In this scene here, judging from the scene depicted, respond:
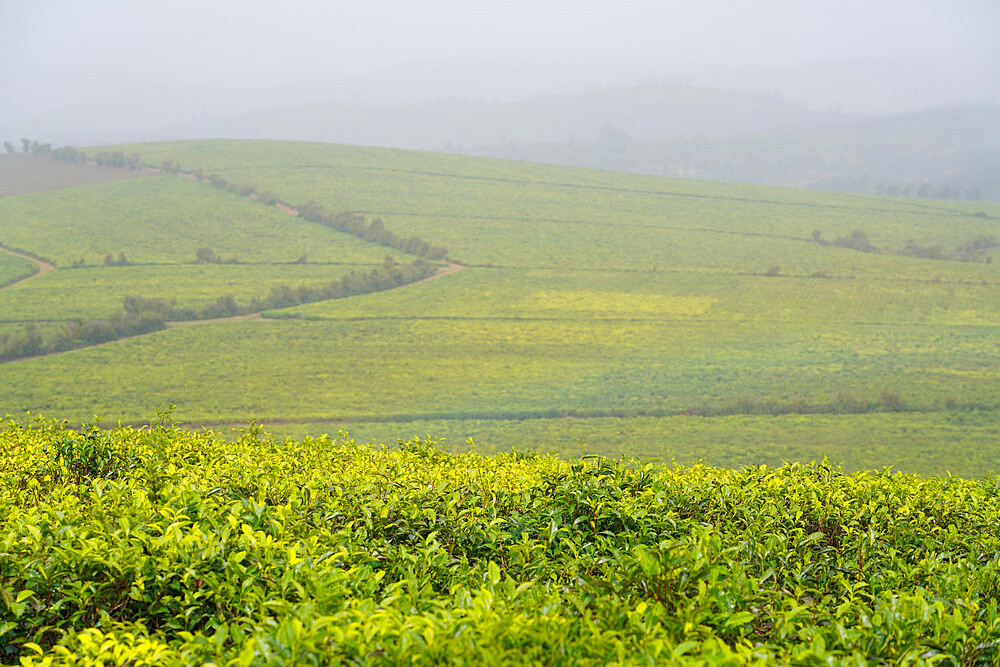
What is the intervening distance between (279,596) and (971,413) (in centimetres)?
5793

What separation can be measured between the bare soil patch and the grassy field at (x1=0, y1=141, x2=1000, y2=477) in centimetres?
673

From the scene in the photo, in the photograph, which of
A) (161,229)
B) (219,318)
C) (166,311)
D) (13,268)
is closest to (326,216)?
(161,229)

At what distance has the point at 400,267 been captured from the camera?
85.6 m

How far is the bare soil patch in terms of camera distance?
11369cm

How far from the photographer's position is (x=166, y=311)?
6812 cm

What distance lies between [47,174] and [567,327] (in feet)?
343

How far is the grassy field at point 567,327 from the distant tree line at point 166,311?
2920 millimetres

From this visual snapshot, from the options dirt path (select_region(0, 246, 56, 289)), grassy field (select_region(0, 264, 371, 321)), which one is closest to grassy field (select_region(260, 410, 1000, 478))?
grassy field (select_region(0, 264, 371, 321))

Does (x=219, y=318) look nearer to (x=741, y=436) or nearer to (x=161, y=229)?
(x=161, y=229)

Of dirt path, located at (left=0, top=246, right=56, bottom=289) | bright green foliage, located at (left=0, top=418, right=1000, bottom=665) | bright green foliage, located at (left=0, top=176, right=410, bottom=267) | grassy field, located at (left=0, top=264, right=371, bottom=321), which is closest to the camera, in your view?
bright green foliage, located at (left=0, top=418, right=1000, bottom=665)

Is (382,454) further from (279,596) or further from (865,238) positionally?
(865,238)

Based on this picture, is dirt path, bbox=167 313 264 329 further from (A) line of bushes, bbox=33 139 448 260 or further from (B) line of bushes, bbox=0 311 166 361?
(A) line of bushes, bbox=33 139 448 260

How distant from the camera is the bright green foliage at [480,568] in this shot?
3199mm

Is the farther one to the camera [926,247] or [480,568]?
[926,247]
